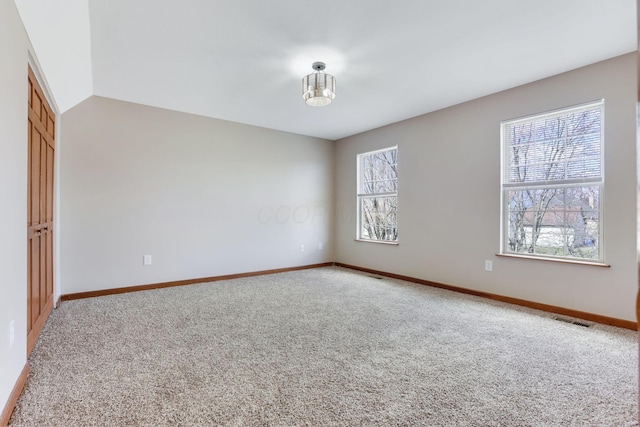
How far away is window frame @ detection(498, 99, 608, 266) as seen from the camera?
281 cm

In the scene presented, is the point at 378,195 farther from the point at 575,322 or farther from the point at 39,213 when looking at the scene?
the point at 39,213

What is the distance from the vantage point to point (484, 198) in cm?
364

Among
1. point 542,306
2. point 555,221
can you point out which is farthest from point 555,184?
point 542,306

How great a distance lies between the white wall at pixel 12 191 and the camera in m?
1.47

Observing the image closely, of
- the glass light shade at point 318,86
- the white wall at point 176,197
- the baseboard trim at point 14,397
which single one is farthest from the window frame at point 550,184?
the baseboard trim at point 14,397

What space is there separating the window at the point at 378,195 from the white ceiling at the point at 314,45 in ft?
4.62

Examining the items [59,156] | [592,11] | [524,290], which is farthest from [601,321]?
[59,156]

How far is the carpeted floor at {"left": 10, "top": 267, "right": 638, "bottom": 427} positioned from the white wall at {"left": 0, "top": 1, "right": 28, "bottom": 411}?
28cm

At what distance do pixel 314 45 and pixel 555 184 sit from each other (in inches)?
106

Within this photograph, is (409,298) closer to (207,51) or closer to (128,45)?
(207,51)

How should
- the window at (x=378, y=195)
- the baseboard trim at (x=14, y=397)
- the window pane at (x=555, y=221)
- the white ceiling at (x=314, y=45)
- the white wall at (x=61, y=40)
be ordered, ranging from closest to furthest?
the baseboard trim at (x=14, y=397) → the white wall at (x=61, y=40) → the white ceiling at (x=314, y=45) → the window pane at (x=555, y=221) → the window at (x=378, y=195)

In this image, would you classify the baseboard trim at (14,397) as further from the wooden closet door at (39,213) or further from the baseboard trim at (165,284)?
the baseboard trim at (165,284)

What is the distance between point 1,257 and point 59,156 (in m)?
2.48

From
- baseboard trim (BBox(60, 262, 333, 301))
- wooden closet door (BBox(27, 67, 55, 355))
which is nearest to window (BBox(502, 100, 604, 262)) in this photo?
baseboard trim (BBox(60, 262, 333, 301))
